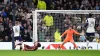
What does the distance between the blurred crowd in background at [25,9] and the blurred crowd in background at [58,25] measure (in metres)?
0.11

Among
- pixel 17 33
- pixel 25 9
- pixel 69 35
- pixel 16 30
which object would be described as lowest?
pixel 69 35

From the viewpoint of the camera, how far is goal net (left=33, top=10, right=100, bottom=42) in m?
21.2

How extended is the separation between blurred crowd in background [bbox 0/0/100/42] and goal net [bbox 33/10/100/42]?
0.40 feet

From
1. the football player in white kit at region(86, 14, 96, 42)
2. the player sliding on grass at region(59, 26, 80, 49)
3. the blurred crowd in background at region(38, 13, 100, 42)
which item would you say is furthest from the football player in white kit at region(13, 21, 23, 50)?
the football player in white kit at region(86, 14, 96, 42)

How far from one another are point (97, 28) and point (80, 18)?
1.08 meters

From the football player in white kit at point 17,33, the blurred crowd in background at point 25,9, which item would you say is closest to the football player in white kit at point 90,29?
the blurred crowd in background at point 25,9

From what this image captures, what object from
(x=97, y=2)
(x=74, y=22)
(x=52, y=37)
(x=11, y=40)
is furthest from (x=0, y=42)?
(x=97, y=2)

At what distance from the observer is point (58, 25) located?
71.3 feet

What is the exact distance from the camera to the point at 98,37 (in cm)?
2139

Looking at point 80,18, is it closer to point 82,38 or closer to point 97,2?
point 82,38

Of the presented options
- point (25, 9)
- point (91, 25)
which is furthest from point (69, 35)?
point (25, 9)

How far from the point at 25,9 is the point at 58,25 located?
2611 millimetres

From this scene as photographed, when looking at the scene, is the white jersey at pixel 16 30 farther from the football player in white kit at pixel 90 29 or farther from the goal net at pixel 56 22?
the football player in white kit at pixel 90 29

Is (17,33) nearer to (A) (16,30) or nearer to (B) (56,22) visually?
(A) (16,30)
